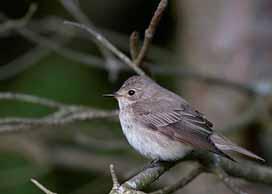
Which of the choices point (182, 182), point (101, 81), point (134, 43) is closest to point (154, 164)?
point (182, 182)

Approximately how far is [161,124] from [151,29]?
737mm

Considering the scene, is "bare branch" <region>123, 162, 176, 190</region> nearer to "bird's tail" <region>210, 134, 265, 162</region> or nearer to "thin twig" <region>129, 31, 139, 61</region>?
"bird's tail" <region>210, 134, 265, 162</region>

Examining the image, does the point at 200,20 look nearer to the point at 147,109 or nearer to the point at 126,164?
the point at 126,164

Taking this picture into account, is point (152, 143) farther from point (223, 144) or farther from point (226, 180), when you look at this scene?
point (226, 180)

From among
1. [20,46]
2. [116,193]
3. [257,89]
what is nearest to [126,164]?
[257,89]

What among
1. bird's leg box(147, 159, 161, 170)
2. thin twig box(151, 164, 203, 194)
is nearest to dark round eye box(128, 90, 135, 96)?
bird's leg box(147, 159, 161, 170)

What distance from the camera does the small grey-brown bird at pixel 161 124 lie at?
14.4 ft

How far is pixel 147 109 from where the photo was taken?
474 cm

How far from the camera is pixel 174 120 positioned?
4.59 metres

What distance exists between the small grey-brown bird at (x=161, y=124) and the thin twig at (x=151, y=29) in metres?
0.19

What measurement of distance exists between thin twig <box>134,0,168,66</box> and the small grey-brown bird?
0.19 metres

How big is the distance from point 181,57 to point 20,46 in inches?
68.8

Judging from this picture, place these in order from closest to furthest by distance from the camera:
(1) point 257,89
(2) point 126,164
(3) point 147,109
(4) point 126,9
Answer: (3) point 147,109, (1) point 257,89, (2) point 126,164, (4) point 126,9

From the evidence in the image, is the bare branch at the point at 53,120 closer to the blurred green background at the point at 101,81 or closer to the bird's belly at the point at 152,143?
the bird's belly at the point at 152,143
